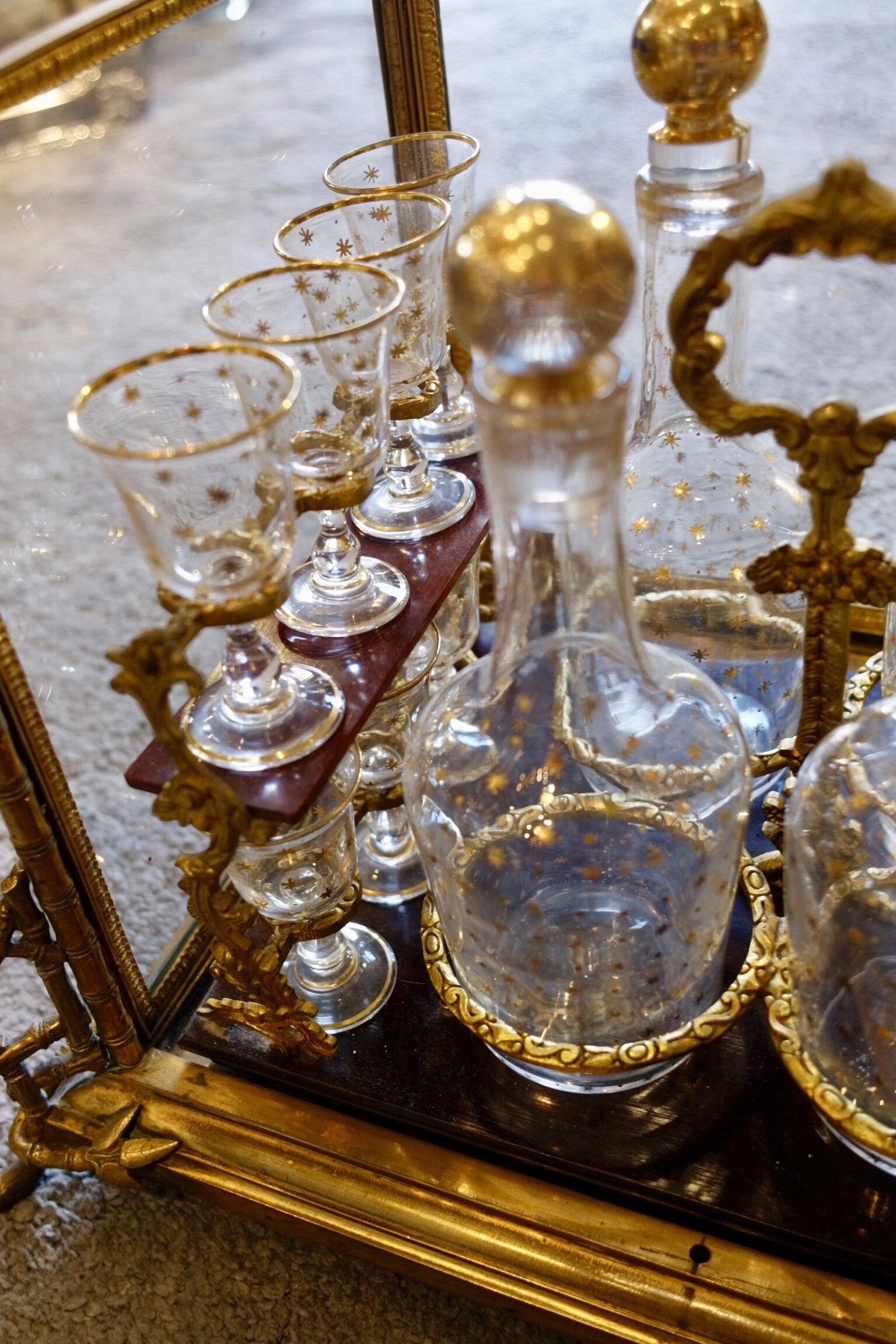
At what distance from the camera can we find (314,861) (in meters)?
0.52

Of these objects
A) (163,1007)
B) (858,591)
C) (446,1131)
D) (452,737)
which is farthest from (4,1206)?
(858,591)

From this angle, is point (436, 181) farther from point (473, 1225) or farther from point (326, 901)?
point (473, 1225)

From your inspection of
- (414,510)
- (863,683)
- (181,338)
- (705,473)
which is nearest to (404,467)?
(414,510)

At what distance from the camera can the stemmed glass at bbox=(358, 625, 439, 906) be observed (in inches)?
23.0

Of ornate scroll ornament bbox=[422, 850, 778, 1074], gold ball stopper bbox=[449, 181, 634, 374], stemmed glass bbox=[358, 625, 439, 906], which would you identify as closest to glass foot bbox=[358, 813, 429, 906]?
stemmed glass bbox=[358, 625, 439, 906]

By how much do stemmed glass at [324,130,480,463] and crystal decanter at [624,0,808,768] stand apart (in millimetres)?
88

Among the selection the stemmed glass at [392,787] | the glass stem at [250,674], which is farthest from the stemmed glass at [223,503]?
the stemmed glass at [392,787]

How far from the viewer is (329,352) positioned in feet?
1.46

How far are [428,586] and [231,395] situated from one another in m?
0.12

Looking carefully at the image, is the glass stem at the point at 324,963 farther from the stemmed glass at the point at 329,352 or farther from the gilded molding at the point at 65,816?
the stemmed glass at the point at 329,352

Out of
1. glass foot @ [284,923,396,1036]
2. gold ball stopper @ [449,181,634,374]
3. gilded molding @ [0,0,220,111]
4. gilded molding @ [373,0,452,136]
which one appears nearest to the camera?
gold ball stopper @ [449,181,634,374]

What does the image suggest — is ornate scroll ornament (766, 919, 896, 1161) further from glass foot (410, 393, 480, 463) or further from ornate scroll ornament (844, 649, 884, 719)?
glass foot (410, 393, 480, 463)

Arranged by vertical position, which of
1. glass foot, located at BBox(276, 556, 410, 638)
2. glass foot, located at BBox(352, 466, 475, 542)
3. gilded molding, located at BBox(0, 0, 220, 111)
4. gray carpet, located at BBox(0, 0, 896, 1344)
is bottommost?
gray carpet, located at BBox(0, 0, 896, 1344)

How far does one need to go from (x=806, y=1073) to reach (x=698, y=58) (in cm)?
36
